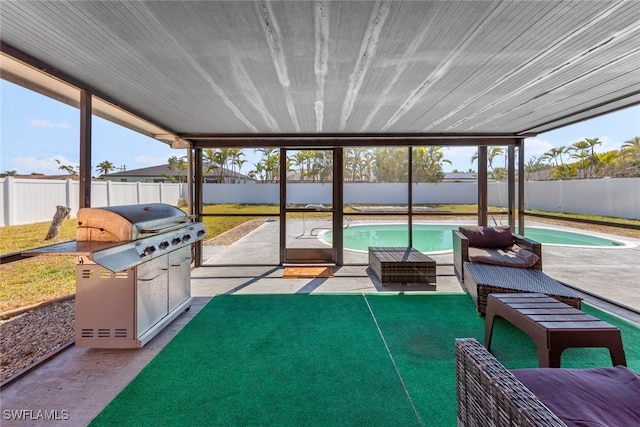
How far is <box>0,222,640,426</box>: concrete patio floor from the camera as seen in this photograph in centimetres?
222

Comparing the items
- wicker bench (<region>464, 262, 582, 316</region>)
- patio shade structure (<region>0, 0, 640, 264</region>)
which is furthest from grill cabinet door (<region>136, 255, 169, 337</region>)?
wicker bench (<region>464, 262, 582, 316</region>)

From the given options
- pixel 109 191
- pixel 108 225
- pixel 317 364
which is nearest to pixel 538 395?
pixel 317 364

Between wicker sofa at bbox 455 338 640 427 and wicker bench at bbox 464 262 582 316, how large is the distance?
1852 mm

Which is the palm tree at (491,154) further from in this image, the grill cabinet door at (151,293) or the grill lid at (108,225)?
the grill lid at (108,225)

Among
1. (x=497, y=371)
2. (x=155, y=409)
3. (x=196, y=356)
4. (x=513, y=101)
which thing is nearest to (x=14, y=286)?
(x=196, y=356)

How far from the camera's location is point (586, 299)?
4137mm

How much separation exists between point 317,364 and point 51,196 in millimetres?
7852

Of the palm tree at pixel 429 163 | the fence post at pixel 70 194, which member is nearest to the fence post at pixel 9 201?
the fence post at pixel 70 194

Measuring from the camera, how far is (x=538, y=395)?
1407mm

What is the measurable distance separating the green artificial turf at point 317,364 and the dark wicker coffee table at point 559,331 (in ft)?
1.59

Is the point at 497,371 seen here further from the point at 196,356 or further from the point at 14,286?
the point at 14,286

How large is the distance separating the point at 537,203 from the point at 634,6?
14.8 metres

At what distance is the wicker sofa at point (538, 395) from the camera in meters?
1.15

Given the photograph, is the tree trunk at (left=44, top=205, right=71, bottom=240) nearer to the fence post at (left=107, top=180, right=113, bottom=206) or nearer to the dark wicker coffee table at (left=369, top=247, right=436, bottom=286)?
the fence post at (left=107, top=180, right=113, bottom=206)
